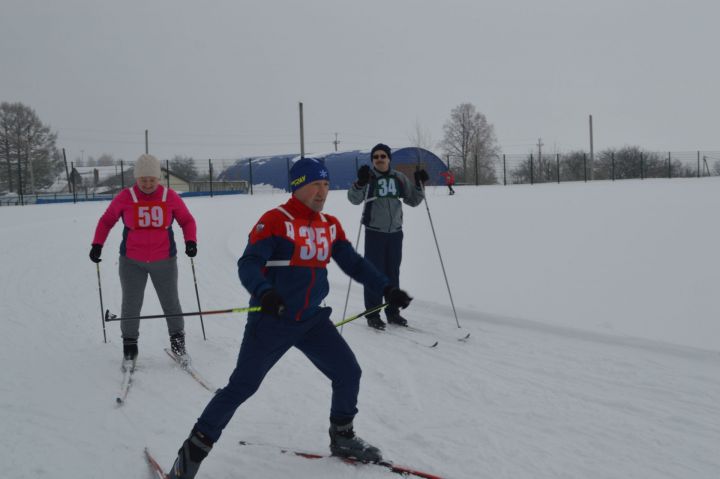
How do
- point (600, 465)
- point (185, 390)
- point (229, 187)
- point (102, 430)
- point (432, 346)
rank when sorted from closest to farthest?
point (600, 465) < point (102, 430) < point (185, 390) < point (432, 346) < point (229, 187)

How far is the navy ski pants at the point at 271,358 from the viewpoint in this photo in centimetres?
272

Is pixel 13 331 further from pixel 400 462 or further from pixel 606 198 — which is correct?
pixel 606 198

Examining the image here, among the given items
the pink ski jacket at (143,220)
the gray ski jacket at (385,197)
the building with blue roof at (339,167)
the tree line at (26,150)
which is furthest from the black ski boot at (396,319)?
the tree line at (26,150)

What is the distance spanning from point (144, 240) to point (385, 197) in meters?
2.51

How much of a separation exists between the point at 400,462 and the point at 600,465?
1054 mm

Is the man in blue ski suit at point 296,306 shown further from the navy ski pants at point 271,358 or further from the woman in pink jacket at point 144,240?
the woman in pink jacket at point 144,240

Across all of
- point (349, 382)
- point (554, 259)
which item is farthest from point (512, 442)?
point (554, 259)

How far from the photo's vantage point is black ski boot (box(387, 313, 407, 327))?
19.8 feet

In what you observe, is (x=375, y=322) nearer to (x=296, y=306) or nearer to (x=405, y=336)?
(x=405, y=336)

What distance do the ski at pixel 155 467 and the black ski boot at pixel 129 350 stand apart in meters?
1.80

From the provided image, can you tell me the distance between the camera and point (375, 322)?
5.95m

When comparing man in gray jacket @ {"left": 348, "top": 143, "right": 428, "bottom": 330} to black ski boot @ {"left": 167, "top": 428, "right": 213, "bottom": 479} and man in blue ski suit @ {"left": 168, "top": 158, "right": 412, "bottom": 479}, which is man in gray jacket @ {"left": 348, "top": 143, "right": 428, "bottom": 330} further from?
black ski boot @ {"left": 167, "top": 428, "right": 213, "bottom": 479}

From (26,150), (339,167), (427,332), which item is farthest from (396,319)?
(26,150)

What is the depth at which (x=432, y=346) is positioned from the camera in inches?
206
